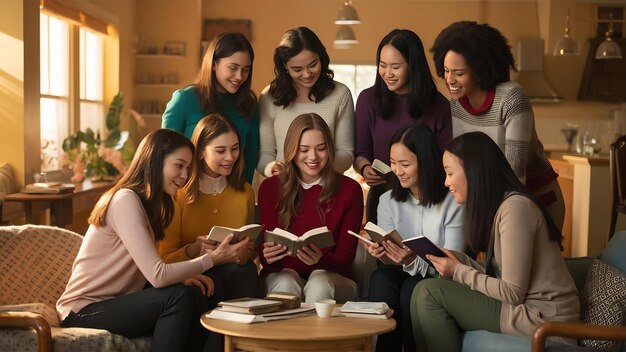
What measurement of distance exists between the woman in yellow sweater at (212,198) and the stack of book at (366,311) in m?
0.57

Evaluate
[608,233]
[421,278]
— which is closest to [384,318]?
[421,278]

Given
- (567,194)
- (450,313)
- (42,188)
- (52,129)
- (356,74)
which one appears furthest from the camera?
(356,74)


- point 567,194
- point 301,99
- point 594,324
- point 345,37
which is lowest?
point 567,194

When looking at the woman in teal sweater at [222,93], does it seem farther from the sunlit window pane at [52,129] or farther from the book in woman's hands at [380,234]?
the sunlit window pane at [52,129]

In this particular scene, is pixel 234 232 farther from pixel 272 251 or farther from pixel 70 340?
pixel 70 340

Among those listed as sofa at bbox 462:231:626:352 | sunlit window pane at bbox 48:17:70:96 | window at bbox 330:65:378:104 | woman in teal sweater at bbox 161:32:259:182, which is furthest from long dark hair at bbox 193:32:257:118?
window at bbox 330:65:378:104

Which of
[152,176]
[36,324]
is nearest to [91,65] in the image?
[152,176]

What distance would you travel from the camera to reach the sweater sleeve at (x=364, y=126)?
4.16m

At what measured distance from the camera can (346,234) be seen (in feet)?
12.8

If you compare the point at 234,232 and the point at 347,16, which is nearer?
the point at 234,232

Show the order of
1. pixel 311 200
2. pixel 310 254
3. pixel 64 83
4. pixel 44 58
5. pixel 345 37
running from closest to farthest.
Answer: pixel 310 254, pixel 311 200, pixel 44 58, pixel 64 83, pixel 345 37

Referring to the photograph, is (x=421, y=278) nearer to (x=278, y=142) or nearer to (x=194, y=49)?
(x=278, y=142)

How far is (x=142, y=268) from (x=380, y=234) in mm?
924

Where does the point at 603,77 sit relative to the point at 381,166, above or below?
above
